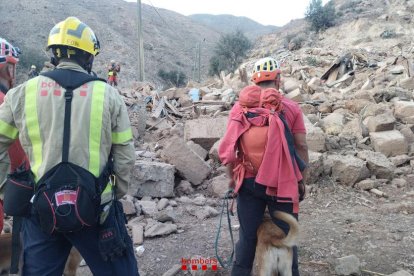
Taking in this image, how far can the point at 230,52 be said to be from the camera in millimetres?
34844

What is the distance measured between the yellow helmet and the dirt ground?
8.10ft

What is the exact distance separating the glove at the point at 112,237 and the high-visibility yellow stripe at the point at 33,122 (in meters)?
0.49

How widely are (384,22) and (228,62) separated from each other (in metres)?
13.0

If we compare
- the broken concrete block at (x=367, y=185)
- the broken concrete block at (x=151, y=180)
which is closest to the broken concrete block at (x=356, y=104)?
the broken concrete block at (x=367, y=185)

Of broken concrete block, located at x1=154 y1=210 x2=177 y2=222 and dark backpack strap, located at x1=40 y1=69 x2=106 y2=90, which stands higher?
dark backpack strap, located at x1=40 y1=69 x2=106 y2=90

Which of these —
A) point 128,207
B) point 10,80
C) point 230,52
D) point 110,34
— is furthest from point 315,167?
point 110,34

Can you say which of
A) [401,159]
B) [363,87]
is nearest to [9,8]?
[363,87]

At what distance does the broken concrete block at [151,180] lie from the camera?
5719 millimetres

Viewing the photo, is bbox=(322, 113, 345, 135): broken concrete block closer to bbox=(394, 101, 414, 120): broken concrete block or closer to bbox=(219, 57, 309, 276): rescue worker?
bbox=(394, 101, 414, 120): broken concrete block

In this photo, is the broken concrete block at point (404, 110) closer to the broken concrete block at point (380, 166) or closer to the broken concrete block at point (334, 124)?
the broken concrete block at point (334, 124)

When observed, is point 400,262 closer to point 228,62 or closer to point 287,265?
point 287,265

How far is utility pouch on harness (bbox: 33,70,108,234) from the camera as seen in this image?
2.07 m

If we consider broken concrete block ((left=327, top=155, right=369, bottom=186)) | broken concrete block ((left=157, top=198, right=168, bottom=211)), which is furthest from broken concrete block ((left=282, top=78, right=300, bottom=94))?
broken concrete block ((left=157, top=198, right=168, bottom=211))

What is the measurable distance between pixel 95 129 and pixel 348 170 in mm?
4903
